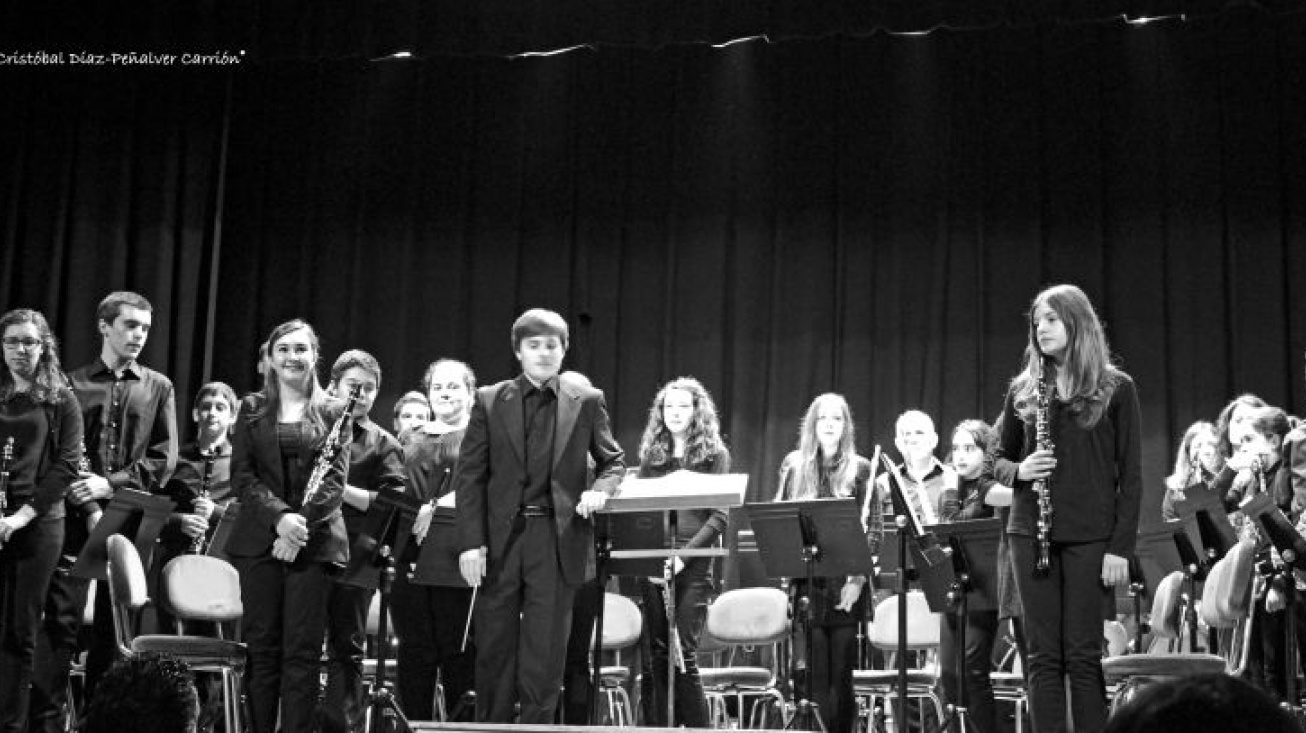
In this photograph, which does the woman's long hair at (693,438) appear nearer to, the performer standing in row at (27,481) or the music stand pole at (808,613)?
the music stand pole at (808,613)

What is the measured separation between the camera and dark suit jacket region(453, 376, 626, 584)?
5629 mm

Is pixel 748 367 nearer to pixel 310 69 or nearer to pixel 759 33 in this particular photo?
pixel 759 33

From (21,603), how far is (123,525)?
1.78 ft

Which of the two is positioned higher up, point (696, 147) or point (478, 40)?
point (478, 40)

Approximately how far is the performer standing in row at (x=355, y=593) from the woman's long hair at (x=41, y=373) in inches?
47.4

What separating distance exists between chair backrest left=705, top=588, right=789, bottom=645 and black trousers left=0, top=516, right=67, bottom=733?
2978 mm

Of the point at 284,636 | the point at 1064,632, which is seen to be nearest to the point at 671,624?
the point at 284,636

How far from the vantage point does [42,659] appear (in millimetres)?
6316

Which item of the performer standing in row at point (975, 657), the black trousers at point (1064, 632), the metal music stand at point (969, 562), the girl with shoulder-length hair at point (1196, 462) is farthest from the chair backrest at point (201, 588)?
the girl with shoulder-length hair at point (1196, 462)

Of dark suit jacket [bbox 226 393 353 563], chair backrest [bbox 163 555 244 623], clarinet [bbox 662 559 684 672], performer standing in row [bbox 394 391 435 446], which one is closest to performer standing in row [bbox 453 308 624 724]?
clarinet [bbox 662 559 684 672]

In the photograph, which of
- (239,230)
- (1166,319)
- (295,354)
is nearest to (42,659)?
(295,354)

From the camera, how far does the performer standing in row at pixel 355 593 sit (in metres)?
6.44

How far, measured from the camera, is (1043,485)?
5.00m

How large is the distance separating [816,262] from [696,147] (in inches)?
46.1
